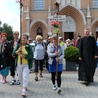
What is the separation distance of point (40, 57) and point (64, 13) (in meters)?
27.9

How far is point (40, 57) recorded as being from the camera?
12.6 m

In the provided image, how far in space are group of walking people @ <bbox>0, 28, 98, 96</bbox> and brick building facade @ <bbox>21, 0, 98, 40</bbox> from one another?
26436mm

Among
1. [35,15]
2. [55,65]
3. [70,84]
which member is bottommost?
[70,84]

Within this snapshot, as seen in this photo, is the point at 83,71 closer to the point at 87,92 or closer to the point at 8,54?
the point at 87,92

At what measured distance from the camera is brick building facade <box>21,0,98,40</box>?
39188 mm

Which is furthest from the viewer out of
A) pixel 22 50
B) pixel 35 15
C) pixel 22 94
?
pixel 35 15

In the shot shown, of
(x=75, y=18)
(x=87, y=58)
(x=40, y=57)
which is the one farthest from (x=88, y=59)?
(x=75, y=18)

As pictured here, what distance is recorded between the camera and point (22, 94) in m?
8.83

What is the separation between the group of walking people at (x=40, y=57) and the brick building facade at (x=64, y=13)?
26436 millimetres

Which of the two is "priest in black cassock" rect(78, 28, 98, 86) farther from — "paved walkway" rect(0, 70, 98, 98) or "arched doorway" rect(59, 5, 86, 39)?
"arched doorway" rect(59, 5, 86, 39)

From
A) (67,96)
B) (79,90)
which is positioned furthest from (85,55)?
(67,96)

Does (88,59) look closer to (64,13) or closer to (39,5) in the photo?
(64,13)

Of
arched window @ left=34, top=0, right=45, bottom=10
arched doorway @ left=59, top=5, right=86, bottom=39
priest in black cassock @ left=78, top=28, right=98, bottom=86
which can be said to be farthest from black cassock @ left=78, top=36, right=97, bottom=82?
arched window @ left=34, top=0, right=45, bottom=10

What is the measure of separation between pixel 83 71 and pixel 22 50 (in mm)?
3091
